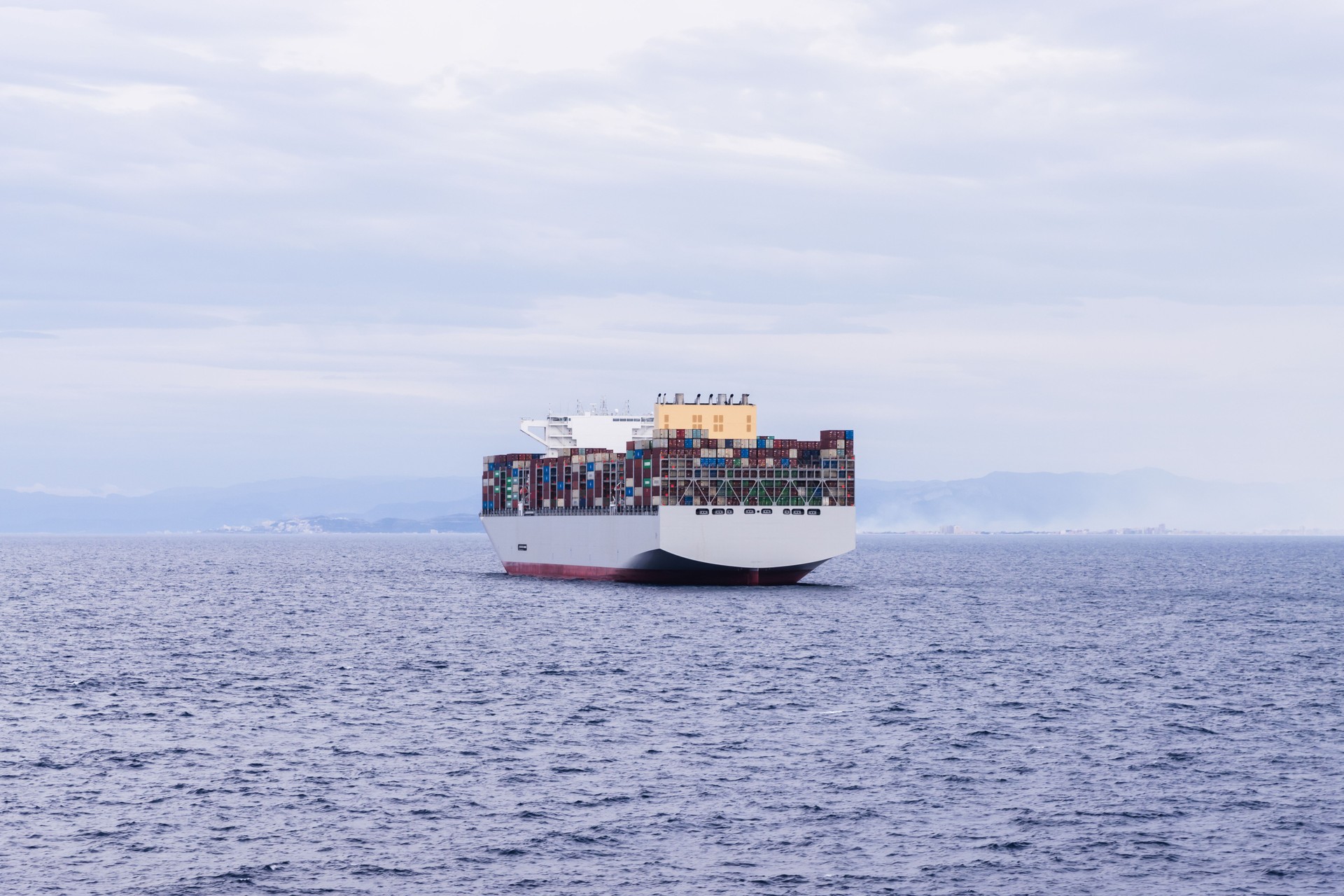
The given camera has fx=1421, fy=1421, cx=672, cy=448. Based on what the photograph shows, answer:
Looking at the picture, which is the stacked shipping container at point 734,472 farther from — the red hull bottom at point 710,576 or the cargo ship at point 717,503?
the red hull bottom at point 710,576

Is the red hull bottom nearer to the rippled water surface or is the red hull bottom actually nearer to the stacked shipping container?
→ the stacked shipping container

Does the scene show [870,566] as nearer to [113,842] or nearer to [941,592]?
[941,592]

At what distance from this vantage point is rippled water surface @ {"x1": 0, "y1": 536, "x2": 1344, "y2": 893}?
28984 millimetres

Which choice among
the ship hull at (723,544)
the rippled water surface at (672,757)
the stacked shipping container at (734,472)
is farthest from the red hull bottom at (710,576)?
the rippled water surface at (672,757)

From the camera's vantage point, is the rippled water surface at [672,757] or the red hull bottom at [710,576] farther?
the red hull bottom at [710,576]

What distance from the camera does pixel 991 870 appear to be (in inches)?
1130

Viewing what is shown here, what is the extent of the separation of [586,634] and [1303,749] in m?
39.3

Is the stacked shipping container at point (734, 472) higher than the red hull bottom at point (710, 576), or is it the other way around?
Result: the stacked shipping container at point (734, 472)

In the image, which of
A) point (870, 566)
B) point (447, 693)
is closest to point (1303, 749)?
point (447, 693)

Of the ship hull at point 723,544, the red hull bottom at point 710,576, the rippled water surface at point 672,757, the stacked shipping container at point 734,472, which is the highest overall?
the stacked shipping container at point 734,472

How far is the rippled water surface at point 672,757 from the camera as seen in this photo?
29.0 metres

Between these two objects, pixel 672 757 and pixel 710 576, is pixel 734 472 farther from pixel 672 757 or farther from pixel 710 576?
pixel 672 757

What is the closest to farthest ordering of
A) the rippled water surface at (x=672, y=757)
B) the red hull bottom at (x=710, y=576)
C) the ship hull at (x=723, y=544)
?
the rippled water surface at (x=672, y=757), the ship hull at (x=723, y=544), the red hull bottom at (x=710, y=576)

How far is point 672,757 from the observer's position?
39.7 meters
